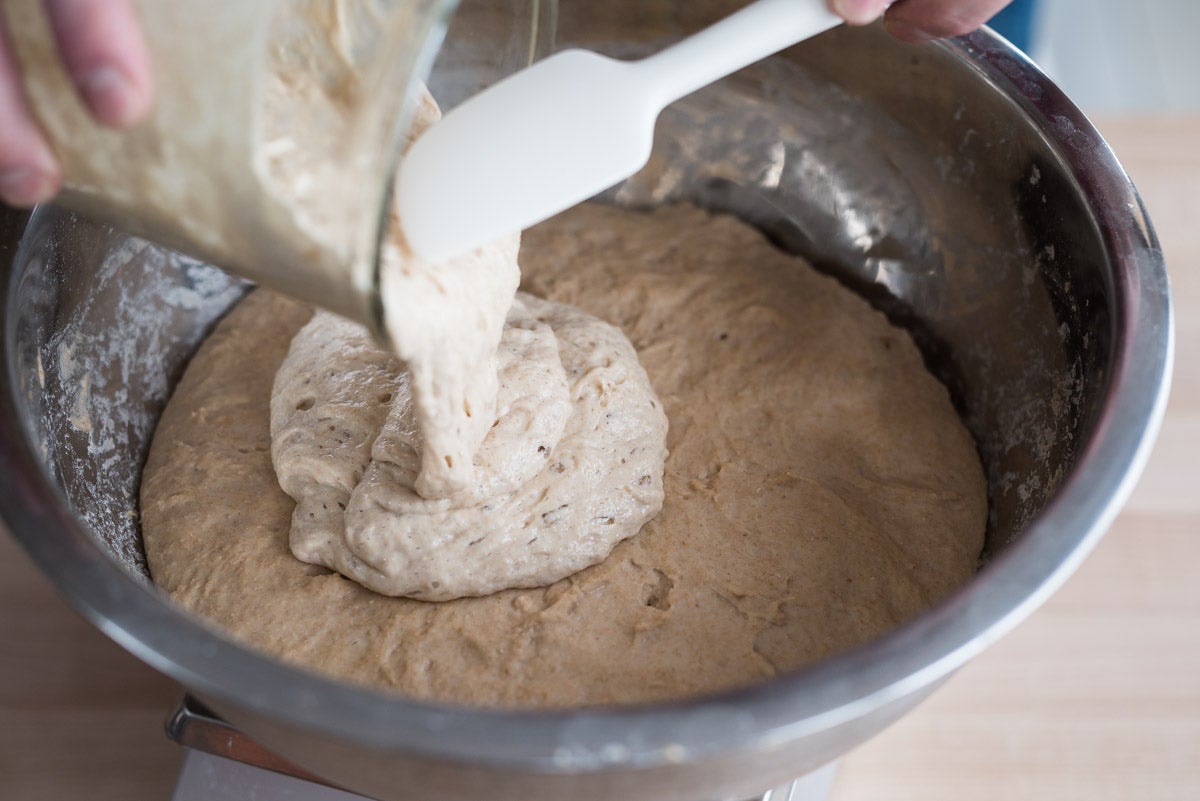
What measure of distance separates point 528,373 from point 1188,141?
1335 mm

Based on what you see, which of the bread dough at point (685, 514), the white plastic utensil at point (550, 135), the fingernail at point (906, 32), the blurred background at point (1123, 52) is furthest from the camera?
the blurred background at point (1123, 52)

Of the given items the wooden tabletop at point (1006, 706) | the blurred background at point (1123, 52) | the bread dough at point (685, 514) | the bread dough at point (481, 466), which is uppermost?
the bread dough at point (481, 466)

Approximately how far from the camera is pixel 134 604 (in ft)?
2.53

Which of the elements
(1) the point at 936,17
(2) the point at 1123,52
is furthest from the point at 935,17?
(2) the point at 1123,52

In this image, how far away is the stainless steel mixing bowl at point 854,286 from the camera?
0.71m

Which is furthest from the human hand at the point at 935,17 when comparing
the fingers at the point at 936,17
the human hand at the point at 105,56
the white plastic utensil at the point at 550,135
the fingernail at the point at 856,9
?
the human hand at the point at 105,56

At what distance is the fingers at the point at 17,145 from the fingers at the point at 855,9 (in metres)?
0.68

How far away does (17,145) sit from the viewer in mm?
758

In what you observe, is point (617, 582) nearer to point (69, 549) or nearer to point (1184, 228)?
point (69, 549)

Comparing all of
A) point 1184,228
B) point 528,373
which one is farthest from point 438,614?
point 1184,228

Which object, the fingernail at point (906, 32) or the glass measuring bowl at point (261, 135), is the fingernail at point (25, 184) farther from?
the fingernail at point (906, 32)

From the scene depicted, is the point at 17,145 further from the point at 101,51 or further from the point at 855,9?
the point at 855,9

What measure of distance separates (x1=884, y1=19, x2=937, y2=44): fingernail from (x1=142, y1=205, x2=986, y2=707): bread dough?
0.37m

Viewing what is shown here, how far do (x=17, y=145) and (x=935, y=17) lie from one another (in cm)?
93
